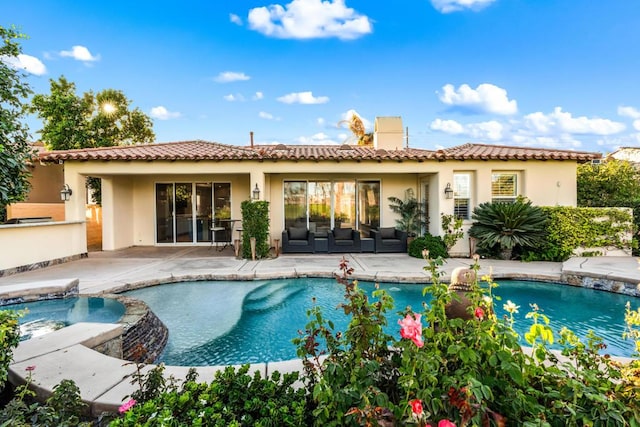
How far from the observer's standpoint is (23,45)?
3.60m

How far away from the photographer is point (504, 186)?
11625 mm

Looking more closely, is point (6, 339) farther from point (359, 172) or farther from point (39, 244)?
point (359, 172)

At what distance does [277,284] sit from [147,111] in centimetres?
1990

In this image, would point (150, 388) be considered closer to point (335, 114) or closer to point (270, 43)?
point (270, 43)

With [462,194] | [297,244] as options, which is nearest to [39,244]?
[297,244]

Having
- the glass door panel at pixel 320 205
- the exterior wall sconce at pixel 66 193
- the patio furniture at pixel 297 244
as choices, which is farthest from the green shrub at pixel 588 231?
the exterior wall sconce at pixel 66 193

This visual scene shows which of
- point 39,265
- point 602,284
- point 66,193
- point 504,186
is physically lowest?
point 602,284

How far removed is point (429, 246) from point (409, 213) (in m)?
2.73

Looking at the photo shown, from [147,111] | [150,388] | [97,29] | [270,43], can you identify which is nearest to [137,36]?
[97,29]

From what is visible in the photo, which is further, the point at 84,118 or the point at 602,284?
the point at 84,118

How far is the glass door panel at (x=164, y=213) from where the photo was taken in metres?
13.6

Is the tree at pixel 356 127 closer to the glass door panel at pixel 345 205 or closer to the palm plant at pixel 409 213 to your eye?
the glass door panel at pixel 345 205

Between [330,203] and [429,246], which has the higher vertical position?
[330,203]

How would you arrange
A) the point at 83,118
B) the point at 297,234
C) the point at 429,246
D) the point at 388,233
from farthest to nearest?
the point at 83,118
the point at 388,233
the point at 297,234
the point at 429,246
